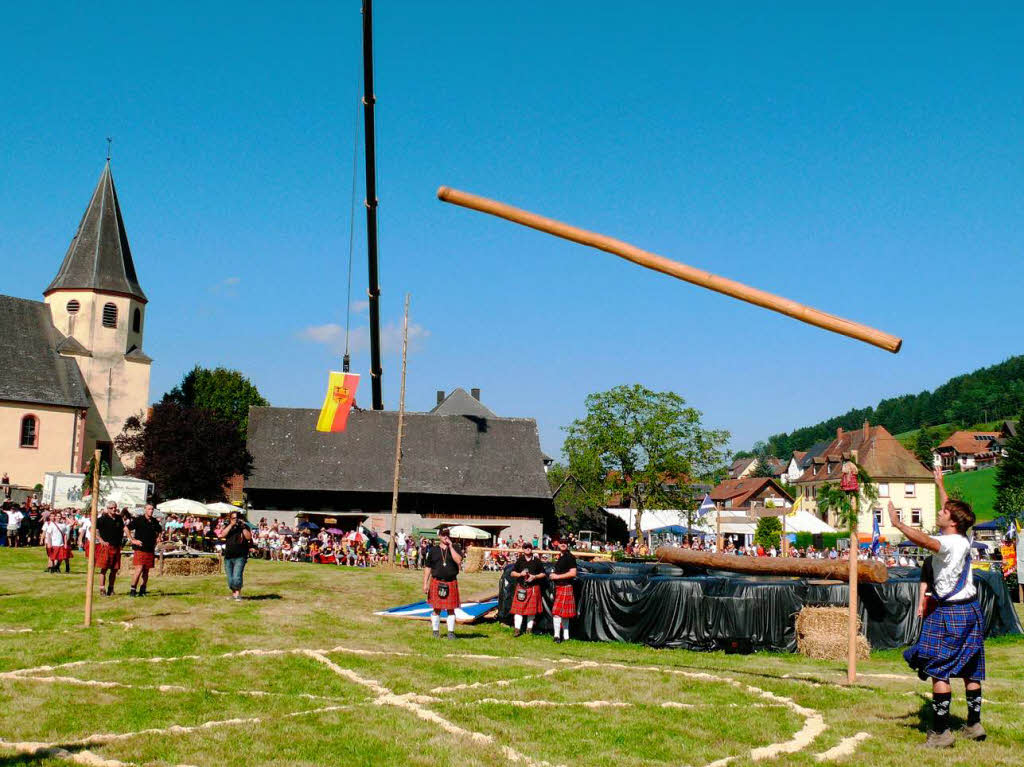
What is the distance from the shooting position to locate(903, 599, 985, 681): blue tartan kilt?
844 centimetres

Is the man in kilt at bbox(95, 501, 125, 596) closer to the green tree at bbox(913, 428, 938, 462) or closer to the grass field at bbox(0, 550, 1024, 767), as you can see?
the grass field at bbox(0, 550, 1024, 767)

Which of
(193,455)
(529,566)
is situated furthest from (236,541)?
(193,455)

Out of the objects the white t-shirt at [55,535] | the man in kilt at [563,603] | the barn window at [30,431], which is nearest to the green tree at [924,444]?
the barn window at [30,431]

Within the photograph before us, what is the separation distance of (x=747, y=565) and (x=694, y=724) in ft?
33.6

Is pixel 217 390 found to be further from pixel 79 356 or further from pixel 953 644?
pixel 953 644

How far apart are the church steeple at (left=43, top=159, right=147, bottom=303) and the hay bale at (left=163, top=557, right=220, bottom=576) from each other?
158ft

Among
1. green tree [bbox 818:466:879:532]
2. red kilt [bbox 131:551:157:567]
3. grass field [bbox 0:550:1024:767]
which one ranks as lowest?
grass field [bbox 0:550:1024:767]

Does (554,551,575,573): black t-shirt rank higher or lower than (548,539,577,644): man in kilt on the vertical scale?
higher

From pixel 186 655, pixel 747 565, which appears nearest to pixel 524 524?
pixel 747 565

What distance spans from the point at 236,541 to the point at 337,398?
71.9ft

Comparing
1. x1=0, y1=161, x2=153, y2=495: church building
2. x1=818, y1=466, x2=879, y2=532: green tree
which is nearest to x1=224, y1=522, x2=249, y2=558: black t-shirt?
x1=818, y1=466, x2=879, y2=532: green tree

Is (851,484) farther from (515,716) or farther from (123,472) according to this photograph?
(123,472)

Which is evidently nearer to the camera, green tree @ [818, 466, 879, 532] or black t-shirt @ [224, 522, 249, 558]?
green tree @ [818, 466, 879, 532]

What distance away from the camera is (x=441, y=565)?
659 inches
